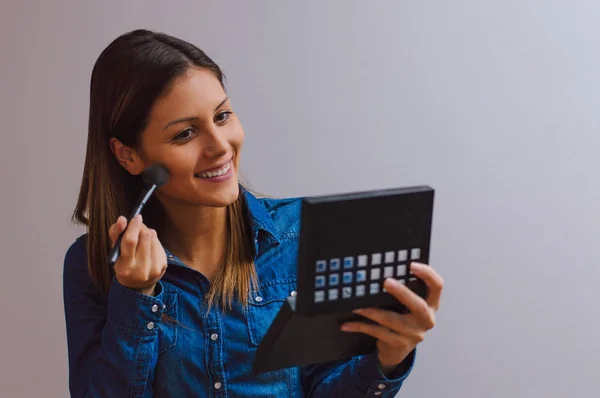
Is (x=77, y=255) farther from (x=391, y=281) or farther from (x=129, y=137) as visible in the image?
(x=391, y=281)

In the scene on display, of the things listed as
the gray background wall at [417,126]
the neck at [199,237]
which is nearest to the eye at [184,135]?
the neck at [199,237]

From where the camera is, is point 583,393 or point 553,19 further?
point 583,393

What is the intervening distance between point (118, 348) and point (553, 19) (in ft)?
3.52

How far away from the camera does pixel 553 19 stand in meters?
1.74

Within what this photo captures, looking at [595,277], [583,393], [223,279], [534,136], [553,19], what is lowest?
[583,393]

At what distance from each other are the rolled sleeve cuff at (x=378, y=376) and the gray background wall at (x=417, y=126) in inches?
27.3

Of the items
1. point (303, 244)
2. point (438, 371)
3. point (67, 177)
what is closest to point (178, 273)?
point (303, 244)

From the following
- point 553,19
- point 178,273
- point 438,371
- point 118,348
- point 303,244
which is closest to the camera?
point 303,244

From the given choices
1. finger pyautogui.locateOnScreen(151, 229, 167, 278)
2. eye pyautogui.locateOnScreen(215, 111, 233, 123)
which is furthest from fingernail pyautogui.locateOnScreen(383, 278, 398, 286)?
eye pyautogui.locateOnScreen(215, 111, 233, 123)

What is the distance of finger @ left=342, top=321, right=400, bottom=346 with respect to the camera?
3.22ft

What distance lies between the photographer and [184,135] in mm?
1231

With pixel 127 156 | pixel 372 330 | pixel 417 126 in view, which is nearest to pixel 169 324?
pixel 127 156

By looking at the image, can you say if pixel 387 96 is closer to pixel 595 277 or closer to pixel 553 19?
pixel 553 19

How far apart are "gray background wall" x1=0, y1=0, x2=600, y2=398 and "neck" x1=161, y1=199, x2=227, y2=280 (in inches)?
18.2
